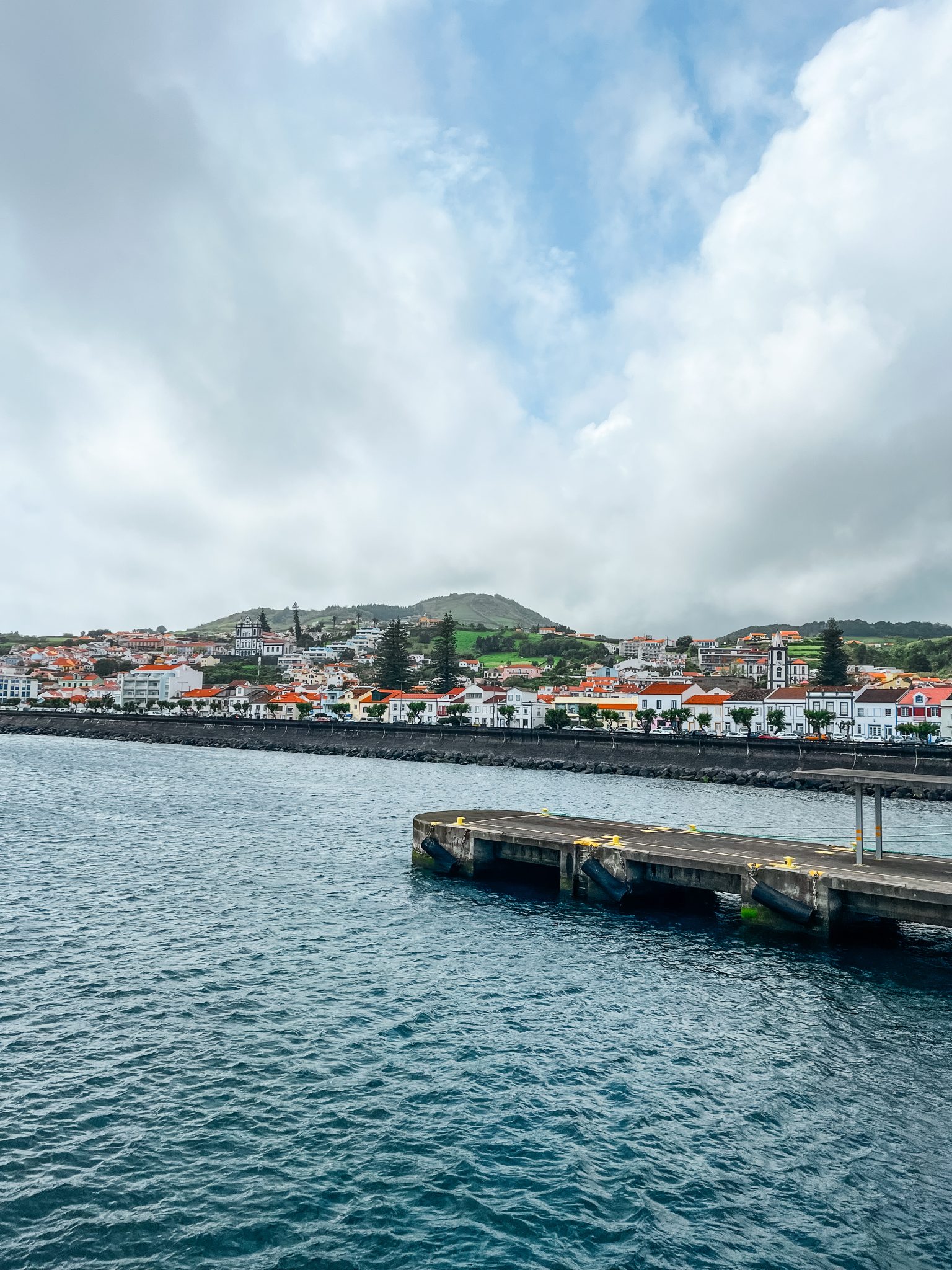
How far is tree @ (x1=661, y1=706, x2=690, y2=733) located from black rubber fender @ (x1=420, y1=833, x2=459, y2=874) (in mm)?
90080

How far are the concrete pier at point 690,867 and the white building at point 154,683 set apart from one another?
16032cm

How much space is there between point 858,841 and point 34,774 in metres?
63.7

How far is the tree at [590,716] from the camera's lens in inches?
4628

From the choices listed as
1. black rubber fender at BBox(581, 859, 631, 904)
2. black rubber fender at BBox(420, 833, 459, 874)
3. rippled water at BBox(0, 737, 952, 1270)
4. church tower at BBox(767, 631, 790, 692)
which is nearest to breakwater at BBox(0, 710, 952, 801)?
black rubber fender at BBox(581, 859, 631, 904)

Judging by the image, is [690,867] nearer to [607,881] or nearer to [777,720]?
[607,881]

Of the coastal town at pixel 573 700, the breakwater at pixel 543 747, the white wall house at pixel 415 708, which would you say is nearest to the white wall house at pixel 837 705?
the coastal town at pixel 573 700

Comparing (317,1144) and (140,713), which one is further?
(140,713)

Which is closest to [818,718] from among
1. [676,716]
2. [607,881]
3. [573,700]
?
[676,716]

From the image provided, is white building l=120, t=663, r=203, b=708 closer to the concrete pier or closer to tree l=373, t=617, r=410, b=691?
tree l=373, t=617, r=410, b=691

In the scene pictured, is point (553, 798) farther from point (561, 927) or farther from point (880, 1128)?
point (880, 1128)

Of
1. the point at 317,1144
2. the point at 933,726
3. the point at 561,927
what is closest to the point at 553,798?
the point at 561,927

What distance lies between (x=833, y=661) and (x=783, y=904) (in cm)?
11894

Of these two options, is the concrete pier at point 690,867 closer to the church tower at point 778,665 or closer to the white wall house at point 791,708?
the white wall house at point 791,708

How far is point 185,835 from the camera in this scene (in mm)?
39719
